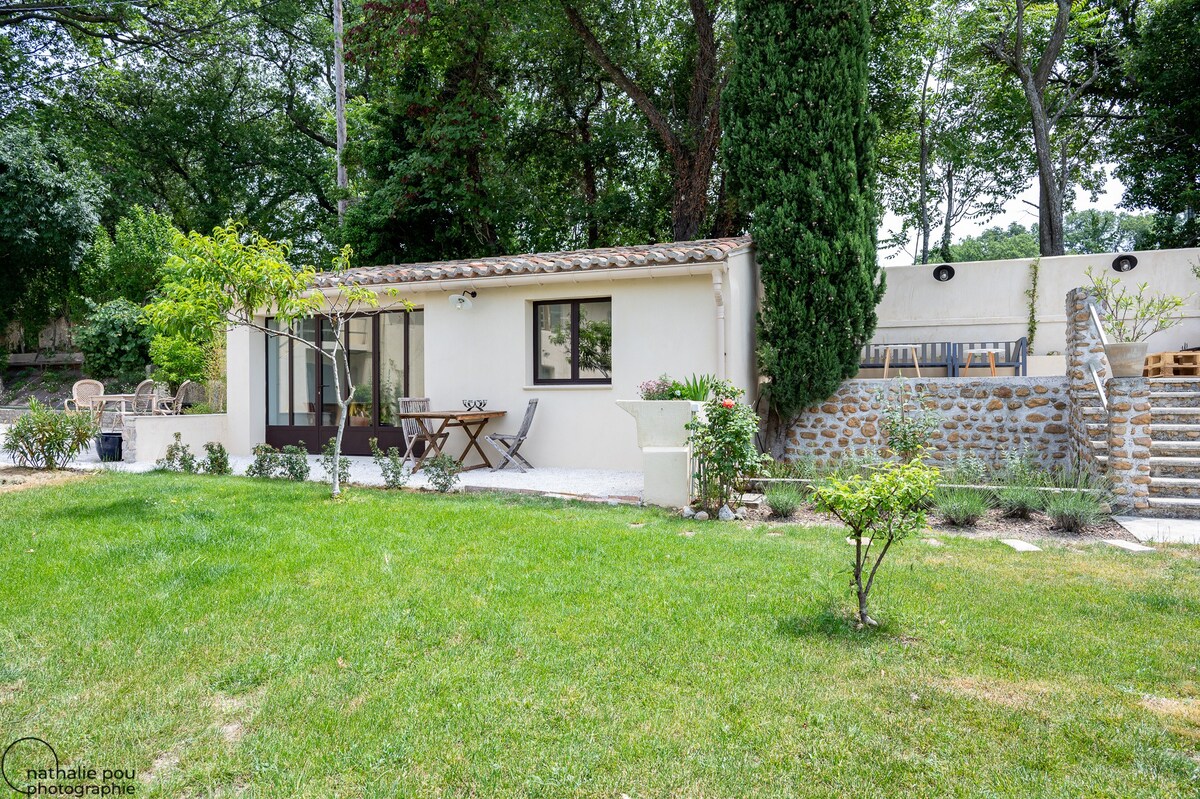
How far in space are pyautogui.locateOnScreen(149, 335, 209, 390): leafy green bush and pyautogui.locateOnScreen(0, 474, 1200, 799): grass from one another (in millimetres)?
9950

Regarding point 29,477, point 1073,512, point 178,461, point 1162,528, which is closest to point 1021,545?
point 1073,512

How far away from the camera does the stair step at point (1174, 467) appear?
7.12m

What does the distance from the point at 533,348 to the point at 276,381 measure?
15.5 feet

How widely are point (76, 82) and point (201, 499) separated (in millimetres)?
22663

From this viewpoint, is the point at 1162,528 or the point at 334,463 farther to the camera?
the point at 334,463

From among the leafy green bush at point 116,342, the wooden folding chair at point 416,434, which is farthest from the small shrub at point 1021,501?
the leafy green bush at point 116,342

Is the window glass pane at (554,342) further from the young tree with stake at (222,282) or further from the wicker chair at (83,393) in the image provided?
the wicker chair at (83,393)

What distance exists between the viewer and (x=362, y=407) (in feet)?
37.3

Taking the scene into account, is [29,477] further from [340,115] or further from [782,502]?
[340,115]

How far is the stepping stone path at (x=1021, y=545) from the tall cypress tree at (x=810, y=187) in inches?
157

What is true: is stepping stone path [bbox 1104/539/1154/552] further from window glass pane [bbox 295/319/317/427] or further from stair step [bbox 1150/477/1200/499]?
window glass pane [bbox 295/319/317/427]

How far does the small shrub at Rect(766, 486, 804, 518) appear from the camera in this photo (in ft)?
21.7

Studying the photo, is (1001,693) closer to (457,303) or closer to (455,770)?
(455,770)

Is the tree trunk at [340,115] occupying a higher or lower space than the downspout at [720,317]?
higher
